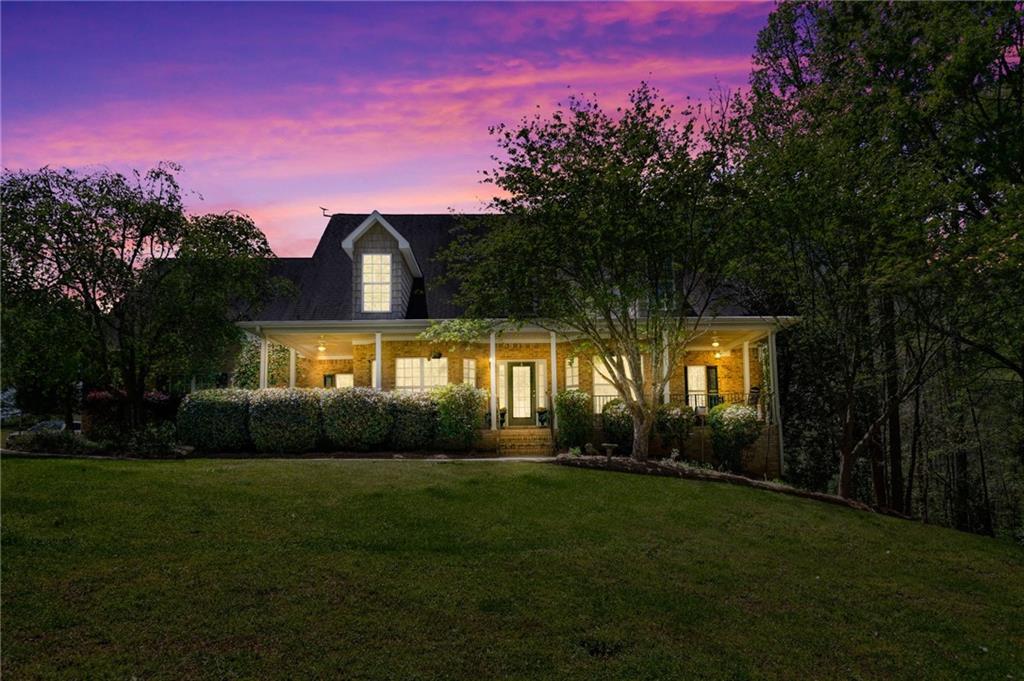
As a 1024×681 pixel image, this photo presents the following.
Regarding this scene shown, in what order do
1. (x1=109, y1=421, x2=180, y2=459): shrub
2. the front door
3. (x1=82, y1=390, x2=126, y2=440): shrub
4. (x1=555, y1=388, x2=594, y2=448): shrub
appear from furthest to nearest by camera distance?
1. the front door
2. (x1=555, y1=388, x2=594, y2=448): shrub
3. (x1=82, y1=390, x2=126, y2=440): shrub
4. (x1=109, y1=421, x2=180, y2=459): shrub

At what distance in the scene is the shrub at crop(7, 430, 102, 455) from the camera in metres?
11.7

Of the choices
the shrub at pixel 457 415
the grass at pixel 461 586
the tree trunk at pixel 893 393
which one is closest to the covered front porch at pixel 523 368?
→ the shrub at pixel 457 415

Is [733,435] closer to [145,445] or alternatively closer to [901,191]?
[901,191]

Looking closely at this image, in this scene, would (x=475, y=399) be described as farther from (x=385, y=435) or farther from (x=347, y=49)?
(x=347, y=49)

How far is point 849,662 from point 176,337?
14273mm

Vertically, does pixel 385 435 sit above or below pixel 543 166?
below

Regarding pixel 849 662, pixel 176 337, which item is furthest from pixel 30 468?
pixel 849 662

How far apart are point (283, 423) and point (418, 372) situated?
5.84 meters

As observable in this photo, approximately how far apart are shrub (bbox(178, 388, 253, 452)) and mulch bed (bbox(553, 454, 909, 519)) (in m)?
7.90

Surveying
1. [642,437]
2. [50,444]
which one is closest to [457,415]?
[642,437]

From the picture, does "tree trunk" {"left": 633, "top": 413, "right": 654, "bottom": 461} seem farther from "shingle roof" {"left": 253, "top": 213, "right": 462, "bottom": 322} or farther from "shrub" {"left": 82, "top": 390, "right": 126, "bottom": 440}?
"shrub" {"left": 82, "top": 390, "right": 126, "bottom": 440}

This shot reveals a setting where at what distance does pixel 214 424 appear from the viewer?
14.0 meters

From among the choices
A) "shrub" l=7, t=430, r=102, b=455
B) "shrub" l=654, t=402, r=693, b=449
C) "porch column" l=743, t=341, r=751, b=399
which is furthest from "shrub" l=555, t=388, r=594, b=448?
"shrub" l=7, t=430, r=102, b=455

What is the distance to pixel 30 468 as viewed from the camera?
9.05 m
